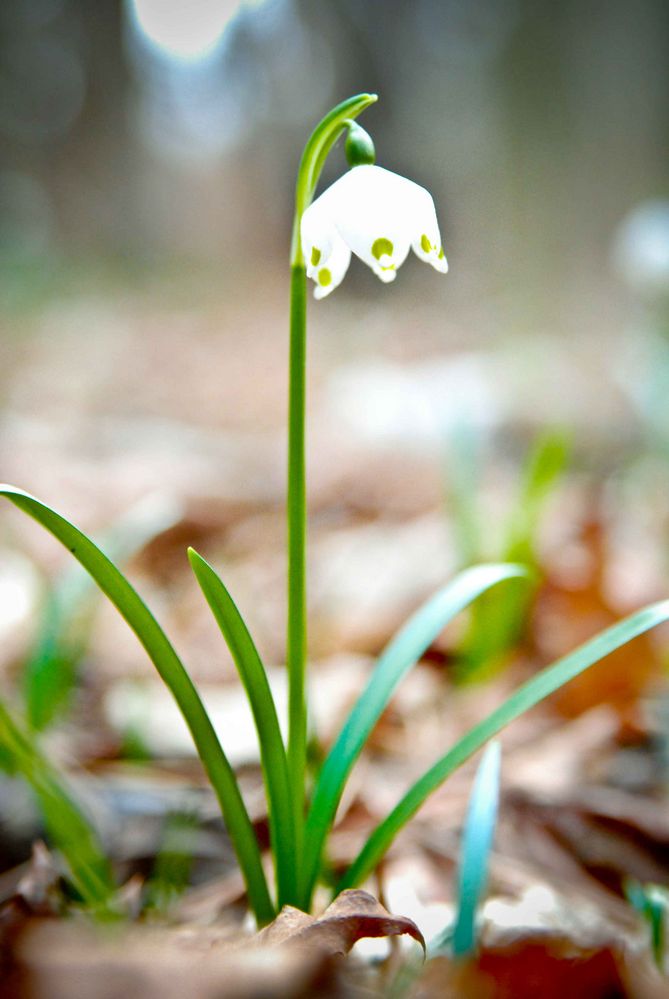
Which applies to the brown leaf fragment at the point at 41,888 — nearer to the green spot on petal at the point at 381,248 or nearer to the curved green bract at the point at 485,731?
the curved green bract at the point at 485,731

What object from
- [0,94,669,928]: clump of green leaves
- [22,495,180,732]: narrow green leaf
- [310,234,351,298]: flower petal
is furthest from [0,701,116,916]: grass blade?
[310,234,351,298]: flower petal

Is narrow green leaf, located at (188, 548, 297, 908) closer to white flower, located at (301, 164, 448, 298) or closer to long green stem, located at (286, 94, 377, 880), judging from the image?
long green stem, located at (286, 94, 377, 880)

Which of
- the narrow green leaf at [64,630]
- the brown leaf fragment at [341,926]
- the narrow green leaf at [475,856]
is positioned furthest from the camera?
the narrow green leaf at [64,630]

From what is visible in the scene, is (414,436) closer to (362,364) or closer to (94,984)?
(362,364)

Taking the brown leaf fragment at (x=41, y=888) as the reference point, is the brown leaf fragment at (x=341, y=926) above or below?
above

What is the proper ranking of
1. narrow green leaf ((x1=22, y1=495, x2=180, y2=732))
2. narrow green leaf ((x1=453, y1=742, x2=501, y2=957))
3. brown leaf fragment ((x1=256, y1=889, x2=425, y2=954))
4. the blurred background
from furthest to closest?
the blurred background, narrow green leaf ((x1=22, y1=495, x2=180, y2=732)), narrow green leaf ((x1=453, y1=742, x2=501, y2=957)), brown leaf fragment ((x1=256, y1=889, x2=425, y2=954))

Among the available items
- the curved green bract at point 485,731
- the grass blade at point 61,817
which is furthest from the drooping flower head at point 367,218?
the grass blade at point 61,817

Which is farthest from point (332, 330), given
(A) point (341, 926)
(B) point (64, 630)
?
(A) point (341, 926)

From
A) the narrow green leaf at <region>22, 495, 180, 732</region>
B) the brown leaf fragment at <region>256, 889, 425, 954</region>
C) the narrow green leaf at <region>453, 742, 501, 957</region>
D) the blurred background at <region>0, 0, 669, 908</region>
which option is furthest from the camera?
the blurred background at <region>0, 0, 669, 908</region>
